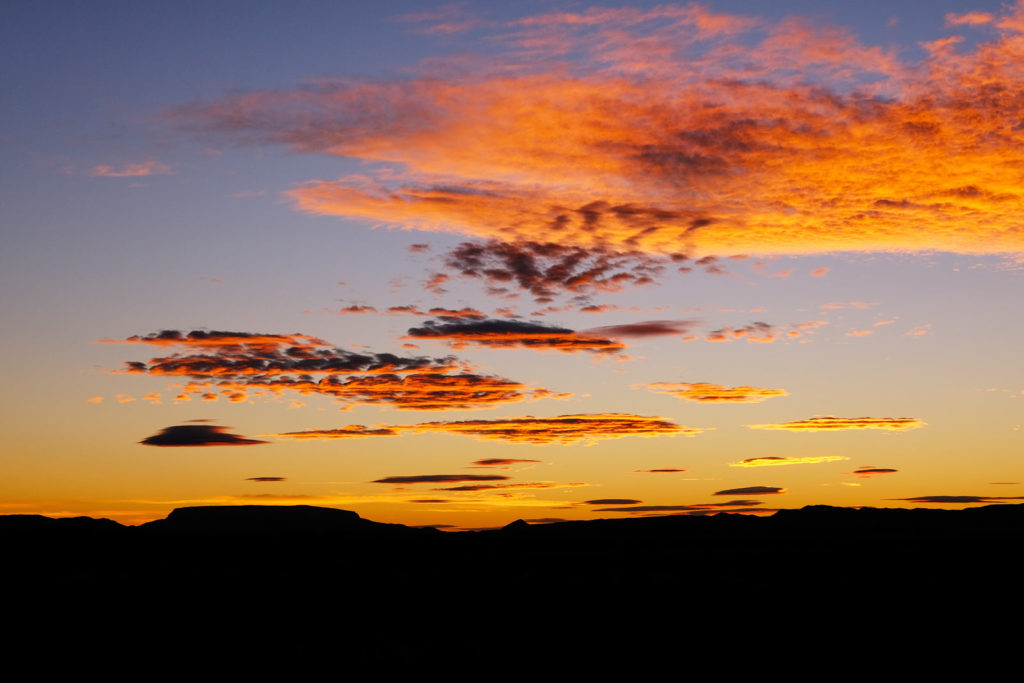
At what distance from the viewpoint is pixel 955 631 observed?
110 m

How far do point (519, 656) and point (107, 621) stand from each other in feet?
165

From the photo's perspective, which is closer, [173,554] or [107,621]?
[107,621]

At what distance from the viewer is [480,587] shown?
454 feet

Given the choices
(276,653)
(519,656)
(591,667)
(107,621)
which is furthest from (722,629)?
(107,621)

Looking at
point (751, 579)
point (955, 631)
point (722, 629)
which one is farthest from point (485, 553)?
point (955, 631)

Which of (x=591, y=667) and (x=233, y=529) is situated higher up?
(x=233, y=529)

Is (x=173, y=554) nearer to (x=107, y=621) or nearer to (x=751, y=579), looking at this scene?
(x=107, y=621)

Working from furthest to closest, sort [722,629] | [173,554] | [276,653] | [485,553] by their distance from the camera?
[485,553] → [173,554] → [722,629] → [276,653]

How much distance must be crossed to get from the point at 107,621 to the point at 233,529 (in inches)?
3221

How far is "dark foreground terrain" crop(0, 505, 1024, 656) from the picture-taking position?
375 ft

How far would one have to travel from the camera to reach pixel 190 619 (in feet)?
→ 377

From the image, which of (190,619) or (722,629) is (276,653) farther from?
(722,629)

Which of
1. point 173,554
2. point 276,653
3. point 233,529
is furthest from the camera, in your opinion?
point 233,529

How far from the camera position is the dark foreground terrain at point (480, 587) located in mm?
114375
